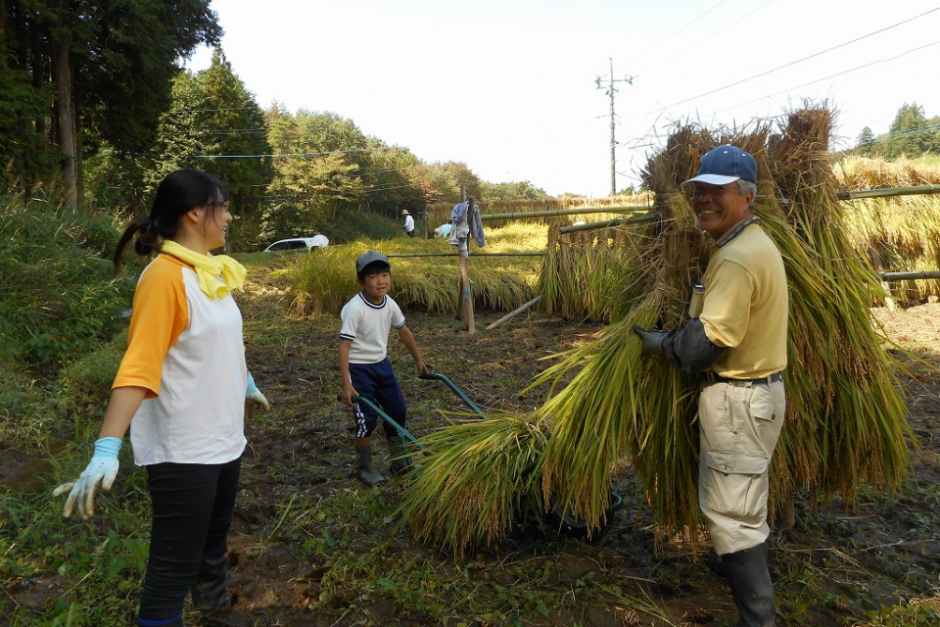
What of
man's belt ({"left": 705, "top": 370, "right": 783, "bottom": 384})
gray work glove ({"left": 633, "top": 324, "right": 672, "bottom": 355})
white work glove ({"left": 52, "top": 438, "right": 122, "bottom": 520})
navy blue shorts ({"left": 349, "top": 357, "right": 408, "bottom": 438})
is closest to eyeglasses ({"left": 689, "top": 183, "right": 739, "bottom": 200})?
gray work glove ({"left": 633, "top": 324, "right": 672, "bottom": 355})

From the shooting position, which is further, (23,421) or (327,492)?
(23,421)

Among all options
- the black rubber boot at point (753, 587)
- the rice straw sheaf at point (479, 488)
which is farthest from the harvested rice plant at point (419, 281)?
the black rubber boot at point (753, 587)

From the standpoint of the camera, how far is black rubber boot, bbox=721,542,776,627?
208 cm

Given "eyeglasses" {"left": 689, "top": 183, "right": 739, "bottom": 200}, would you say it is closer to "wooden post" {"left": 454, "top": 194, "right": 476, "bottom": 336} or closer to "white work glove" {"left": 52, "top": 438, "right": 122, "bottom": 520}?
"white work glove" {"left": 52, "top": 438, "right": 122, "bottom": 520}

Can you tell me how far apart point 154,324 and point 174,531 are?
628 millimetres

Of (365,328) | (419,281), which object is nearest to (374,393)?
(365,328)

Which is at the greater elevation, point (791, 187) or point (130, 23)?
point (130, 23)

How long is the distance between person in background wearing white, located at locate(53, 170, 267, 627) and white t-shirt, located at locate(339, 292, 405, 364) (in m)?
1.52

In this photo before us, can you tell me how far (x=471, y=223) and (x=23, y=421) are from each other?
6.03 metres

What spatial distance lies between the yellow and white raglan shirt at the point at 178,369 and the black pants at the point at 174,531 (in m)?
0.05

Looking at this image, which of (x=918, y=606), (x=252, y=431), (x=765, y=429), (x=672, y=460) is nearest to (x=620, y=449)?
(x=672, y=460)

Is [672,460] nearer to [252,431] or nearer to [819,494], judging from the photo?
[819,494]

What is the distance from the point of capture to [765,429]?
2.12 m

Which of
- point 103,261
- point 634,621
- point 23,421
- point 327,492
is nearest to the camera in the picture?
point 634,621
